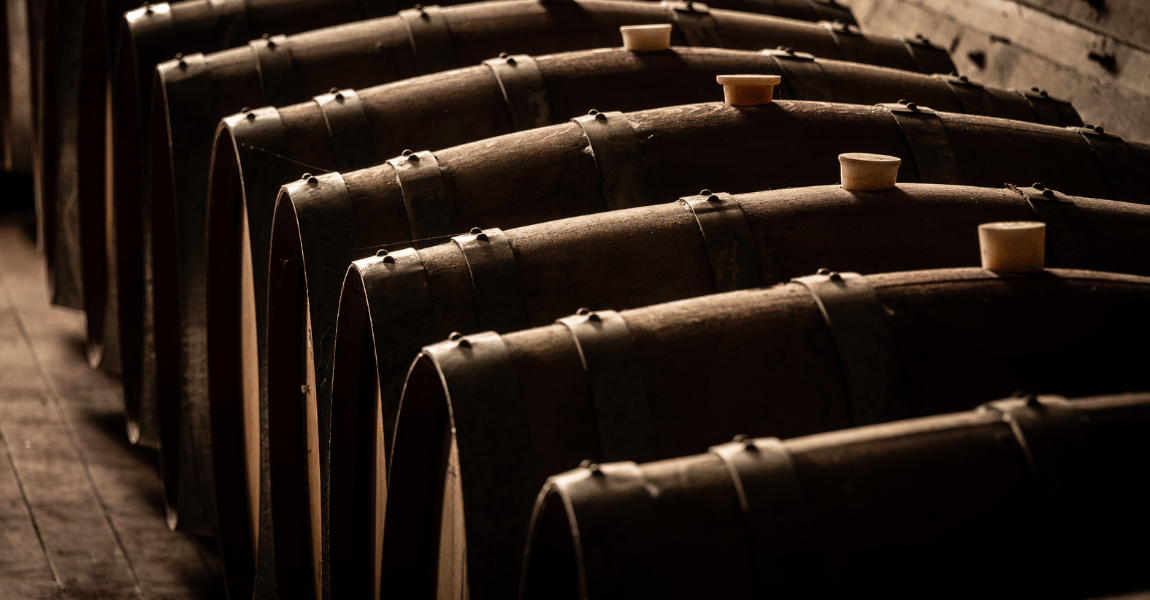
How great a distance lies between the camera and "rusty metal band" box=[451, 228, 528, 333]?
2.05 meters

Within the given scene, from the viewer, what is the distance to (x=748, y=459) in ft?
4.60

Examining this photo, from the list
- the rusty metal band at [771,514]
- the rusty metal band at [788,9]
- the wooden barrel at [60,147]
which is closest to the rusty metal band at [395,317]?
the rusty metal band at [771,514]

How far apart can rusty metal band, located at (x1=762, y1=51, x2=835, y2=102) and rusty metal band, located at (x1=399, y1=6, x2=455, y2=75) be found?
99 cm

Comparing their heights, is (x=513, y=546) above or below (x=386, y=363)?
below

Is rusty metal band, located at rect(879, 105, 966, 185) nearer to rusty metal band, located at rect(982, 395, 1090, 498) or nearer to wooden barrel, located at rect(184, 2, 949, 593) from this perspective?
wooden barrel, located at rect(184, 2, 949, 593)

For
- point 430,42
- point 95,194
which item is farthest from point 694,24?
point 95,194

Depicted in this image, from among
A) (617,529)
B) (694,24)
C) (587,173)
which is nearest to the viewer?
(617,529)

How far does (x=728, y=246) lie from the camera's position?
2.18 meters

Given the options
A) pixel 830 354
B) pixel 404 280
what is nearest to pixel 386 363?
pixel 404 280

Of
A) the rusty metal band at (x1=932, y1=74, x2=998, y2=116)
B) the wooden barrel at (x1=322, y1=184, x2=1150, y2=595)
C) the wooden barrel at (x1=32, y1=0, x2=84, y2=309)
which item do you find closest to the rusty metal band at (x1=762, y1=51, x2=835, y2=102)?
the rusty metal band at (x1=932, y1=74, x2=998, y2=116)

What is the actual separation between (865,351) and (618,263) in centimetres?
53

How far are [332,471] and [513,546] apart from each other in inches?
30.3

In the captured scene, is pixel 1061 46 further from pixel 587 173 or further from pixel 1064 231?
pixel 587 173

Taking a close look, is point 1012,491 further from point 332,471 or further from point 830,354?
point 332,471
